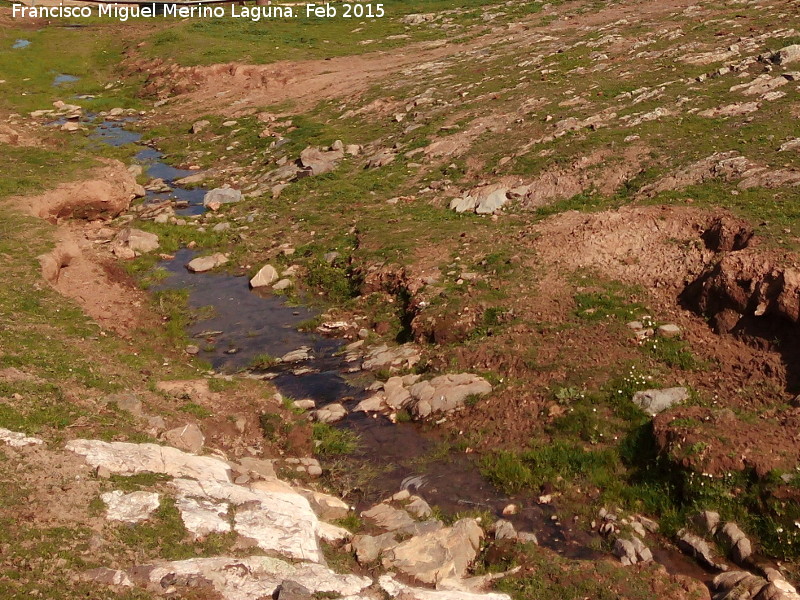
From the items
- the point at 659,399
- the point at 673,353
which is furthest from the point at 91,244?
the point at 659,399

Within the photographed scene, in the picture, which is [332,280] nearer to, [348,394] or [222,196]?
[348,394]

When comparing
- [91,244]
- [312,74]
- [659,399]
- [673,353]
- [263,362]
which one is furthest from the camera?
[312,74]

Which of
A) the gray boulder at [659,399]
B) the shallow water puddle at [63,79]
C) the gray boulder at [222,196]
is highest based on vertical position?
the shallow water puddle at [63,79]

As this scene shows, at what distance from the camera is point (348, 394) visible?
56.4ft

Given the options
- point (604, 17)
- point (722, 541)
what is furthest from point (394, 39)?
point (722, 541)

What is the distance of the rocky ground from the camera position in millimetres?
11102

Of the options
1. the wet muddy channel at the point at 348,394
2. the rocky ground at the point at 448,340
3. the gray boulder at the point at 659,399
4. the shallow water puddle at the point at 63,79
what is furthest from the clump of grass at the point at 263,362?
the shallow water puddle at the point at 63,79

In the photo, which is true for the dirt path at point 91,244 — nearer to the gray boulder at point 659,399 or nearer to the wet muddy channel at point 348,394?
the wet muddy channel at point 348,394

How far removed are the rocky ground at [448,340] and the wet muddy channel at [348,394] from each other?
0.35 feet

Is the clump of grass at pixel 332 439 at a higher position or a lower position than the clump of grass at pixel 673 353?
lower

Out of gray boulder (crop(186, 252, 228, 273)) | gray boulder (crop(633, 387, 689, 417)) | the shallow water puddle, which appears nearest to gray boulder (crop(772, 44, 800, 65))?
gray boulder (crop(633, 387, 689, 417))

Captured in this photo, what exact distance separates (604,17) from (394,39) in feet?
47.1

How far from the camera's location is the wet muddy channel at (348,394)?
13.0 metres

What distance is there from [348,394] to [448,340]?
2708 mm
